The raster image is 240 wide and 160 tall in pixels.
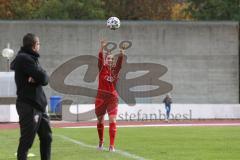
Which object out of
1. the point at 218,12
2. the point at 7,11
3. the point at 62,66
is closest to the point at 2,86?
the point at 62,66

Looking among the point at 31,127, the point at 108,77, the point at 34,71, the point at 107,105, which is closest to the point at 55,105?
the point at 107,105

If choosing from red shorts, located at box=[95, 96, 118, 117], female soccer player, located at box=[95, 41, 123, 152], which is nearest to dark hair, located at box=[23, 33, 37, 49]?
female soccer player, located at box=[95, 41, 123, 152]

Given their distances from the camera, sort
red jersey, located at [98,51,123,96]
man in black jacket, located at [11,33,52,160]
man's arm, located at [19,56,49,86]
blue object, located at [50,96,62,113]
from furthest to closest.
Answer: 1. blue object, located at [50,96,62,113]
2. red jersey, located at [98,51,123,96]
3. man in black jacket, located at [11,33,52,160]
4. man's arm, located at [19,56,49,86]

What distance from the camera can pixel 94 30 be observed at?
47.4 meters

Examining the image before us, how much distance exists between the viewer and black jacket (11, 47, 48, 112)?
30.1 ft

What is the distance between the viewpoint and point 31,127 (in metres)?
9.30

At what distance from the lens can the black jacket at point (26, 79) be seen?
→ 9188mm

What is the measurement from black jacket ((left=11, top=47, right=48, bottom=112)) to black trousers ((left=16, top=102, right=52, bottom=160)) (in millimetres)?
89

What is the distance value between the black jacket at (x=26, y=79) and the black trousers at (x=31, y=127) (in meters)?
0.09

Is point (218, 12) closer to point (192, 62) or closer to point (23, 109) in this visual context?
point (192, 62)

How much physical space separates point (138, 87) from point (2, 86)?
12206 millimetres

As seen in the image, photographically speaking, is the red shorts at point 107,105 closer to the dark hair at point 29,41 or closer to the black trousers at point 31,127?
the black trousers at point 31,127

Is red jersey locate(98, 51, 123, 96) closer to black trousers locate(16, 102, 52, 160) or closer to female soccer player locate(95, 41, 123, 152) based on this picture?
female soccer player locate(95, 41, 123, 152)

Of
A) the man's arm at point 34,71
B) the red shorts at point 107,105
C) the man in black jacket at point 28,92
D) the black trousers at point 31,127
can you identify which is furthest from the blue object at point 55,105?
the man's arm at point 34,71
